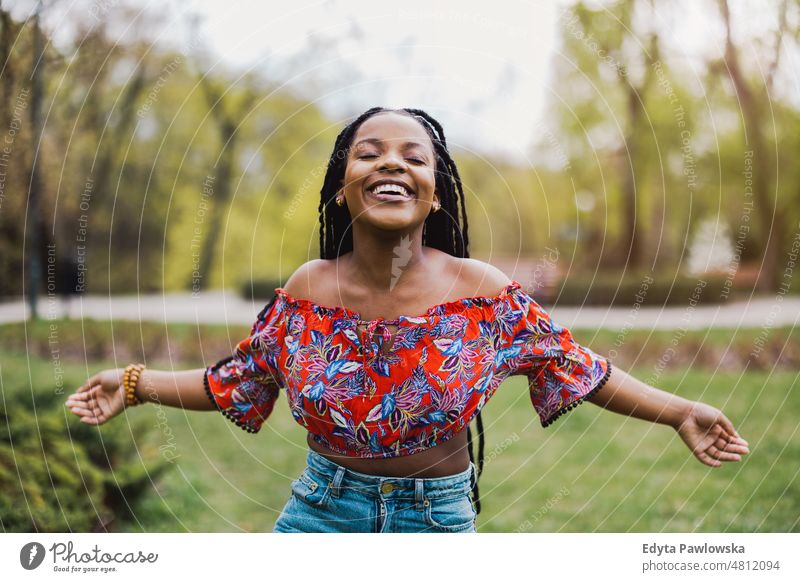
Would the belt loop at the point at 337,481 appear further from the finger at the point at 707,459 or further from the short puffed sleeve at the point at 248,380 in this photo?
the finger at the point at 707,459

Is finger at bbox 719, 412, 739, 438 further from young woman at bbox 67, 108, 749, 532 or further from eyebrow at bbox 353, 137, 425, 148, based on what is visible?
eyebrow at bbox 353, 137, 425, 148

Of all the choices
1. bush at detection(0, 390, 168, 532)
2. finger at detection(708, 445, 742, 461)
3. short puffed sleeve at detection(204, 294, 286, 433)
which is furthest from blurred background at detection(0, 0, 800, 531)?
finger at detection(708, 445, 742, 461)

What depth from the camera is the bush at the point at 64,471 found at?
12.2ft

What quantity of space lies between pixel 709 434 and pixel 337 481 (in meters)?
1.22

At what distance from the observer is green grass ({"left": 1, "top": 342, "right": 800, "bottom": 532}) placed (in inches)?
191

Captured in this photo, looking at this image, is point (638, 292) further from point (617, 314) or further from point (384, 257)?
point (384, 257)

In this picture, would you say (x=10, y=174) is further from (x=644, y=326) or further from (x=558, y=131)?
(x=558, y=131)

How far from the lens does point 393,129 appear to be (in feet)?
7.79

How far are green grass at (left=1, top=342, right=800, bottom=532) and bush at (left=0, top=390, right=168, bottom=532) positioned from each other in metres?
0.15

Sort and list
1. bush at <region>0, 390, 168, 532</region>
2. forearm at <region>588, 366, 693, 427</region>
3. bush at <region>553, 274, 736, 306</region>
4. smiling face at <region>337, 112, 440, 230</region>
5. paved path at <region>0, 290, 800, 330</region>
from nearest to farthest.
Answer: smiling face at <region>337, 112, 440, 230</region>
forearm at <region>588, 366, 693, 427</region>
bush at <region>0, 390, 168, 532</region>
paved path at <region>0, 290, 800, 330</region>
bush at <region>553, 274, 736, 306</region>

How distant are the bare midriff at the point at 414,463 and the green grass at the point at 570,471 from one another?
55.8 inches
